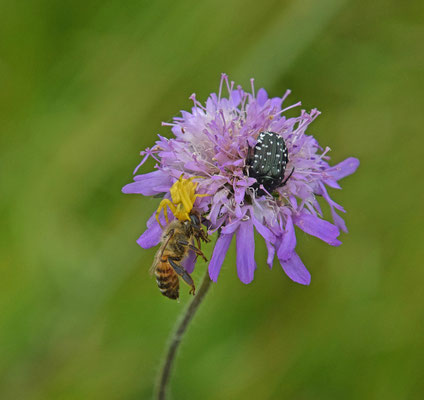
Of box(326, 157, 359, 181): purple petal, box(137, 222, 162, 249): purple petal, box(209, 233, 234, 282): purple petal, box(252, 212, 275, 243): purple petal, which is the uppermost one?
box(326, 157, 359, 181): purple petal

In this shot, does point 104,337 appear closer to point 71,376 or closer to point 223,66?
point 71,376

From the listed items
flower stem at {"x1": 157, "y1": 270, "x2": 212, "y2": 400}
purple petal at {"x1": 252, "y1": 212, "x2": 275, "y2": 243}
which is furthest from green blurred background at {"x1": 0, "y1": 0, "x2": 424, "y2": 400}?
purple petal at {"x1": 252, "y1": 212, "x2": 275, "y2": 243}

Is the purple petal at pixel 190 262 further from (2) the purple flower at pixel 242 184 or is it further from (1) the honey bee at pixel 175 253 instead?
(1) the honey bee at pixel 175 253

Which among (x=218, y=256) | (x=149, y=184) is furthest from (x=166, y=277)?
(x=149, y=184)

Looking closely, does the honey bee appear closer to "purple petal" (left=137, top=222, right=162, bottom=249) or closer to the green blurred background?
"purple petal" (left=137, top=222, right=162, bottom=249)

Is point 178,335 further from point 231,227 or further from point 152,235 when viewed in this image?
point 231,227

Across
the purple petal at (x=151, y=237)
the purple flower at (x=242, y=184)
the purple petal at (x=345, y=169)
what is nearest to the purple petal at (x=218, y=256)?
the purple flower at (x=242, y=184)
